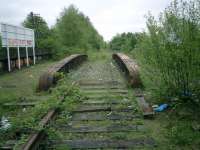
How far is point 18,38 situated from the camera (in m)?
17.1

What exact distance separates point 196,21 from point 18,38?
43.9ft

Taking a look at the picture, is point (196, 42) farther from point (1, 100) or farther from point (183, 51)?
point (1, 100)

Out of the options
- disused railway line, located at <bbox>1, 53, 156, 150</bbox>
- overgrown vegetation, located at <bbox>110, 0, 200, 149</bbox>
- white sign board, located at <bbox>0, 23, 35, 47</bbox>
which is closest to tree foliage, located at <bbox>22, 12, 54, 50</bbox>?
white sign board, located at <bbox>0, 23, 35, 47</bbox>

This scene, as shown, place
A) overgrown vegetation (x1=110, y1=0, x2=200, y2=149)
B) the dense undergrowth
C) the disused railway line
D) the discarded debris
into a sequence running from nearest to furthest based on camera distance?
1. the disused railway line
2. the dense undergrowth
3. the discarded debris
4. overgrown vegetation (x1=110, y1=0, x2=200, y2=149)

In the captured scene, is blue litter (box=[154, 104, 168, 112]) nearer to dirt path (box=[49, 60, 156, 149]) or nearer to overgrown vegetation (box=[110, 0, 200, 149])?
overgrown vegetation (box=[110, 0, 200, 149])

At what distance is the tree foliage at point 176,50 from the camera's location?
5.56 metres

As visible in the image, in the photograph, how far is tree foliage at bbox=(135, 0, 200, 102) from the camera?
556cm

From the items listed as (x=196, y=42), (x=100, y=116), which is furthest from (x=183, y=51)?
(x=100, y=116)

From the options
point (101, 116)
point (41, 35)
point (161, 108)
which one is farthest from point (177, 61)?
point (41, 35)

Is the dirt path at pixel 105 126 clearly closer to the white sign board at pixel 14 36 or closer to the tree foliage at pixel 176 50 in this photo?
the tree foliage at pixel 176 50

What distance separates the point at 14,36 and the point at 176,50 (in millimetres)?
12502

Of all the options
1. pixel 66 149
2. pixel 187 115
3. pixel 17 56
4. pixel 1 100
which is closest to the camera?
pixel 66 149

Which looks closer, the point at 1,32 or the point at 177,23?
the point at 177,23

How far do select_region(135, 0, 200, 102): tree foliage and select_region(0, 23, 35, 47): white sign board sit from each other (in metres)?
10.2
